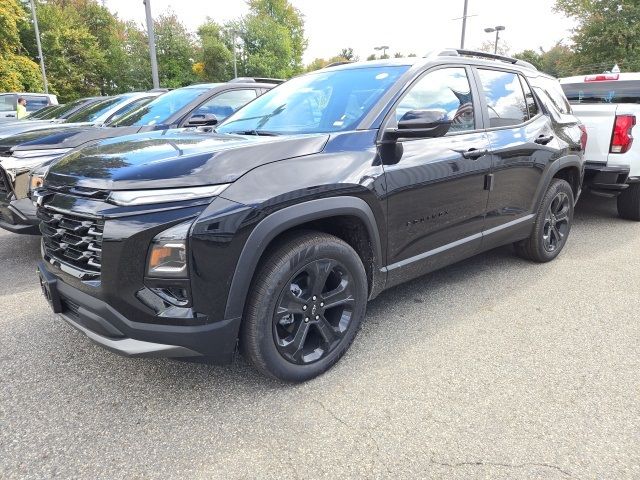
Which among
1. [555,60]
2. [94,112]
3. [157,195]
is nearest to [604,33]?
[555,60]

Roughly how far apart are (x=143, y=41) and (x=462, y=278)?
3984 centimetres

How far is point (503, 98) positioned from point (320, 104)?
1.68 meters

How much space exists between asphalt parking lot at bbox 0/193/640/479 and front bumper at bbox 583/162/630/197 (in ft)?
8.06

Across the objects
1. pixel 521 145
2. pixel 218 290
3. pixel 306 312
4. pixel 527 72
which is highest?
pixel 527 72

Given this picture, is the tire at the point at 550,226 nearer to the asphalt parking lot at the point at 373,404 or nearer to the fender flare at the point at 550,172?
the fender flare at the point at 550,172

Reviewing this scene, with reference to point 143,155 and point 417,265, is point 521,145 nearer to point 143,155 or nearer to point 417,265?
point 417,265

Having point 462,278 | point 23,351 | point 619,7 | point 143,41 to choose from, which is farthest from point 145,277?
point 143,41

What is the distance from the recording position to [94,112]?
7836 millimetres

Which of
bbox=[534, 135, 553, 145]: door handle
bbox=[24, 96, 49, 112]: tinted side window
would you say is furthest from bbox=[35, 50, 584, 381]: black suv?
bbox=[24, 96, 49, 112]: tinted side window

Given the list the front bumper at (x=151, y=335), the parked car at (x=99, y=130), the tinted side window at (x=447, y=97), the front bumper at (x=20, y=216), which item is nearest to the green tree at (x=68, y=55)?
the parked car at (x=99, y=130)

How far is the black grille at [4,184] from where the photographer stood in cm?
450

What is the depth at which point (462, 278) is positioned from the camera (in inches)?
167

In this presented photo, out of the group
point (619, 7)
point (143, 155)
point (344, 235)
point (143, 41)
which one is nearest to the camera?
point (143, 155)

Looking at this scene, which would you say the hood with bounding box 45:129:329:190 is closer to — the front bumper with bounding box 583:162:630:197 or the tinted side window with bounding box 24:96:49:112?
the front bumper with bounding box 583:162:630:197
